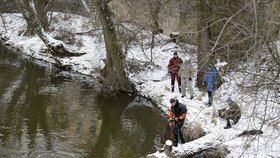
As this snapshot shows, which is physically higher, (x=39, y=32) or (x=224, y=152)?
(x=39, y=32)

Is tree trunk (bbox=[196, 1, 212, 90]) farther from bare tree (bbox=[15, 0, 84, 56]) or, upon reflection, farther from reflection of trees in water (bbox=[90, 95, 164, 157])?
bare tree (bbox=[15, 0, 84, 56])

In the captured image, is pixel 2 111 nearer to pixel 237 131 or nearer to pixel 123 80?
pixel 123 80

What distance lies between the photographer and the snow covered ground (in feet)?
35.7

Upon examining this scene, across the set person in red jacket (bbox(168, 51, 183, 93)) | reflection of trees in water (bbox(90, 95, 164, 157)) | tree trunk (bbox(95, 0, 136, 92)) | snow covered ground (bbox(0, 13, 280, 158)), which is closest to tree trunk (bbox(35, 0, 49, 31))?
snow covered ground (bbox(0, 13, 280, 158))

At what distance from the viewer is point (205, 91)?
1655cm

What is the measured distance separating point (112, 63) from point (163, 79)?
8.95 feet

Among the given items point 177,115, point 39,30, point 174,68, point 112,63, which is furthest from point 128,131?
point 39,30

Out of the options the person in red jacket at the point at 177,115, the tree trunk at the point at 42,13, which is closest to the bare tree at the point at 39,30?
the tree trunk at the point at 42,13

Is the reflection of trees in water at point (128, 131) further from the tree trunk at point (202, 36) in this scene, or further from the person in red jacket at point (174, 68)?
the tree trunk at point (202, 36)

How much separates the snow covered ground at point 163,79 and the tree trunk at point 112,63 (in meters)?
1.09

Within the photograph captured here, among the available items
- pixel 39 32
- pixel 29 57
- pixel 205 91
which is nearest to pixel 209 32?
pixel 205 91

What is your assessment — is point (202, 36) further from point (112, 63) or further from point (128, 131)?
point (128, 131)

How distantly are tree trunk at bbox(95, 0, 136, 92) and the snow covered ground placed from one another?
109 centimetres

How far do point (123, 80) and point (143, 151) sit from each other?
5.52 meters
